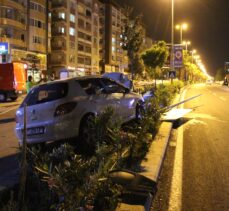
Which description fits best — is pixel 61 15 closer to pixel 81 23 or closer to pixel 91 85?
pixel 81 23

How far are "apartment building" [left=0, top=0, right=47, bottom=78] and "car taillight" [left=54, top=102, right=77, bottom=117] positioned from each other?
43293 mm

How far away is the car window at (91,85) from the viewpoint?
9742mm

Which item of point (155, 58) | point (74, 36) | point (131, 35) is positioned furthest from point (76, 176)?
point (74, 36)

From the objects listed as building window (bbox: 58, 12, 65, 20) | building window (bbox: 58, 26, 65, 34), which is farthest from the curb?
building window (bbox: 58, 12, 65, 20)

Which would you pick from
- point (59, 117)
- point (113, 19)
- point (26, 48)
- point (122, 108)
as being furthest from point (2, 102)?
point (113, 19)

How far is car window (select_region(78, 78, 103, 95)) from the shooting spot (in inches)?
384

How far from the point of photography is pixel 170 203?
555 cm

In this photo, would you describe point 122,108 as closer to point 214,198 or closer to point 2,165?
point 2,165

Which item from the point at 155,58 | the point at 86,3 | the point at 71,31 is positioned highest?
the point at 86,3

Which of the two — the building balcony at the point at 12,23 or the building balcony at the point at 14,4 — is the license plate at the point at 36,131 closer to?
the building balcony at the point at 12,23

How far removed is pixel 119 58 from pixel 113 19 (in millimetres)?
11006

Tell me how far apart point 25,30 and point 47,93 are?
2113 inches

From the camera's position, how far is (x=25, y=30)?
198 ft

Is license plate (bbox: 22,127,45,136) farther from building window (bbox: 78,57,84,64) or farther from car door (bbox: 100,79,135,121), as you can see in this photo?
building window (bbox: 78,57,84,64)
